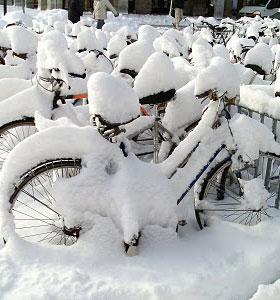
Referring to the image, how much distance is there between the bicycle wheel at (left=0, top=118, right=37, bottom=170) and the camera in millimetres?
4160

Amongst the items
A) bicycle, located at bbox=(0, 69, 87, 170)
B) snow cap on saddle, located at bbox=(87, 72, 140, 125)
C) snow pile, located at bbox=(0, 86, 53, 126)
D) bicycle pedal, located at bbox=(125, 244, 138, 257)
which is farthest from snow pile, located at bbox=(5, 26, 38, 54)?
bicycle pedal, located at bbox=(125, 244, 138, 257)

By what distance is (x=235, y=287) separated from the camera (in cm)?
308

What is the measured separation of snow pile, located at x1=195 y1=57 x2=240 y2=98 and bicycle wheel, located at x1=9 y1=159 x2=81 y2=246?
1079 millimetres

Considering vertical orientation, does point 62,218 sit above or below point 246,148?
below

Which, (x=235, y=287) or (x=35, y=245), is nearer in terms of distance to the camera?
(x=235, y=287)

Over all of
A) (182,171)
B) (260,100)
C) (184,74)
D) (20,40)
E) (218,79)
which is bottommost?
(182,171)

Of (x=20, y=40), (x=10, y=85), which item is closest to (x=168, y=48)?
(x=20, y=40)

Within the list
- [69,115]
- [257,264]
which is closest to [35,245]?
[69,115]

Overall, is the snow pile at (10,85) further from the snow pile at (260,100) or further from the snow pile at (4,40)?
the snow pile at (260,100)

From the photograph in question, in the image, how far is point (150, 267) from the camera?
3.21m

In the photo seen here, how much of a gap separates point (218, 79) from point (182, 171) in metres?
0.76

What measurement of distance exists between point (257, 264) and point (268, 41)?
245 inches

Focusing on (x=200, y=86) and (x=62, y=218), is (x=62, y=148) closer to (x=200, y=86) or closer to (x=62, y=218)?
(x=62, y=218)

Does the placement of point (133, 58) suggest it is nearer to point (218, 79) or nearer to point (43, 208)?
point (218, 79)
